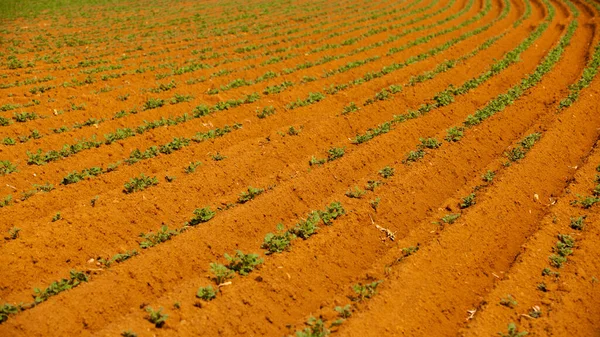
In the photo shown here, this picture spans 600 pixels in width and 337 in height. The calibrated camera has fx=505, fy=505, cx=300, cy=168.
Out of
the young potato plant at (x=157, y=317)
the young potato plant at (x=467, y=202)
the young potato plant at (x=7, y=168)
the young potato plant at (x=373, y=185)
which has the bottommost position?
the young potato plant at (x=157, y=317)

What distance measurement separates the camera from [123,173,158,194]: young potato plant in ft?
26.6

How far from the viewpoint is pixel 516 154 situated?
8844mm

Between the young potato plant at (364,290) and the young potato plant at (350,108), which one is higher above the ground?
the young potato plant at (350,108)

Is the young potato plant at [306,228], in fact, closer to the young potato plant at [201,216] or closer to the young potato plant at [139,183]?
the young potato plant at [201,216]

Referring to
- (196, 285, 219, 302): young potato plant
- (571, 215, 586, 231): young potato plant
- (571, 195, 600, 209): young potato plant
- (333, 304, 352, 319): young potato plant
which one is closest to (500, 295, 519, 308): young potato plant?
(333, 304, 352, 319): young potato plant

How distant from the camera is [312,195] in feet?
26.2

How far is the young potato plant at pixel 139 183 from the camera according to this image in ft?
26.6

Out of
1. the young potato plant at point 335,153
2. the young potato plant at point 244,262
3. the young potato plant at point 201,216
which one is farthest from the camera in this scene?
the young potato plant at point 335,153

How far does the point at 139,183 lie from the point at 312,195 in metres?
2.82

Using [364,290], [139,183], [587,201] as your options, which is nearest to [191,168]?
[139,183]

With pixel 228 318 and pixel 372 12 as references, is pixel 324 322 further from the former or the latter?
pixel 372 12

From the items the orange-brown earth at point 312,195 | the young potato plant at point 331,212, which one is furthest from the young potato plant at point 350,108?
the young potato plant at point 331,212

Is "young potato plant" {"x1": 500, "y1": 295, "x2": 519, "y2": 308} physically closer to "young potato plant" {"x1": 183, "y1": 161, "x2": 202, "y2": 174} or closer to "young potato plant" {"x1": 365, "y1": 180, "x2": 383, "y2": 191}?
"young potato plant" {"x1": 365, "y1": 180, "x2": 383, "y2": 191}

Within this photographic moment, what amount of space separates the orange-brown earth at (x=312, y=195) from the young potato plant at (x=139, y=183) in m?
0.17
